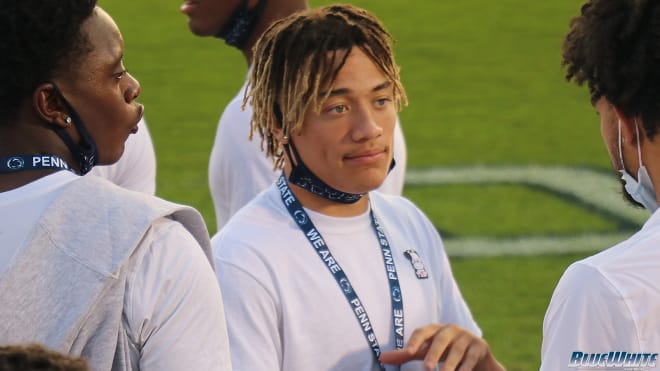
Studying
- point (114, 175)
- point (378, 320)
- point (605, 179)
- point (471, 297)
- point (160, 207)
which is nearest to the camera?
point (160, 207)

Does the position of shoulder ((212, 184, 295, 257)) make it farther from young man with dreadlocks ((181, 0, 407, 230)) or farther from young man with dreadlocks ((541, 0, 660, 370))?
young man with dreadlocks ((541, 0, 660, 370))

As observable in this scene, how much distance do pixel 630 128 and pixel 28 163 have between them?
1120 mm

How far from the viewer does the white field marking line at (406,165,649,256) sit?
26.7 feet

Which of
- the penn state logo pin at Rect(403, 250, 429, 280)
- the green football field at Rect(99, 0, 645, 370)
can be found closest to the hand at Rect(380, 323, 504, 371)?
the penn state logo pin at Rect(403, 250, 429, 280)

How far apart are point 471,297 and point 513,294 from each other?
0.86 ft

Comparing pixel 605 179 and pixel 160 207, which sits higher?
pixel 160 207

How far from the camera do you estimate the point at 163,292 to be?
2109mm

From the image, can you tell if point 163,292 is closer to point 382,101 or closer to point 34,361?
point 34,361

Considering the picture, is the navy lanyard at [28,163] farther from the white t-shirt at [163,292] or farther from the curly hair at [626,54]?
the curly hair at [626,54]

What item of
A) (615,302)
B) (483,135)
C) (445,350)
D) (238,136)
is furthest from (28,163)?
(483,135)

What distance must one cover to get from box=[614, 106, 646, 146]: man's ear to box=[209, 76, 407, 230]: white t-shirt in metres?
1.50

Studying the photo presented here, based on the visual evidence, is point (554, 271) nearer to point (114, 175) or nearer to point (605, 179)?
point (605, 179)

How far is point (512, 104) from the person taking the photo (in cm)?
1142

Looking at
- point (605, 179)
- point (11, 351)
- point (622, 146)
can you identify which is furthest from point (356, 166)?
point (605, 179)
